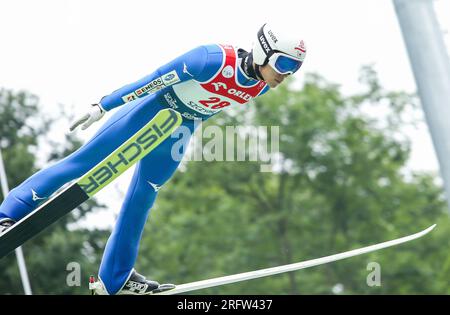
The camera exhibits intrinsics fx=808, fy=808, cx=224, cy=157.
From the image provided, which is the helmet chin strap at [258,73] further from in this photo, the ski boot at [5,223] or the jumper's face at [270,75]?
the ski boot at [5,223]

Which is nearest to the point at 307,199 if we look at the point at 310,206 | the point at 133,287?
the point at 310,206

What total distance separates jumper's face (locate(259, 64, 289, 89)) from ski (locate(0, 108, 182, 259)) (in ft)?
2.32

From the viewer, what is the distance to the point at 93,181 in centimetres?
527

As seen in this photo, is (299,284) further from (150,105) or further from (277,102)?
(150,105)

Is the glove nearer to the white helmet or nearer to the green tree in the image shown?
the white helmet

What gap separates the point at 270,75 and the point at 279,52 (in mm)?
160

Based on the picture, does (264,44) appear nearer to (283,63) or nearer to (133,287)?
(283,63)

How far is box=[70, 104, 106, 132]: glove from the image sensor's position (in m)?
5.10

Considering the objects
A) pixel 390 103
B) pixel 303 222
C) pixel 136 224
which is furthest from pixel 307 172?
pixel 136 224

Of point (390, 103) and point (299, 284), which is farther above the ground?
point (390, 103)

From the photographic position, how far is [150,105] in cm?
549
